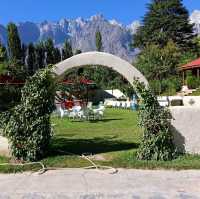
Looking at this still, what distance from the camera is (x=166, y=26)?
2751 inches

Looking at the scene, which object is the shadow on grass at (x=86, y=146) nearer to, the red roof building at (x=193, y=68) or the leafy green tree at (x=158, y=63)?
the red roof building at (x=193, y=68)

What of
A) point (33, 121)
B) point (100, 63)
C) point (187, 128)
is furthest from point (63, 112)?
point (187, 128)

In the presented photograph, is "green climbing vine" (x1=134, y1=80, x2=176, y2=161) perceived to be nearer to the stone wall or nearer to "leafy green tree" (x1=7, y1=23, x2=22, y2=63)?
the stone wall

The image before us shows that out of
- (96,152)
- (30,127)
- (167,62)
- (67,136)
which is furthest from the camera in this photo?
(167,62)

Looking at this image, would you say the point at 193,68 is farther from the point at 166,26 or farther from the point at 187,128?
the point at 187,128

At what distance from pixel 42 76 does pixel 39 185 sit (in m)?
3.55

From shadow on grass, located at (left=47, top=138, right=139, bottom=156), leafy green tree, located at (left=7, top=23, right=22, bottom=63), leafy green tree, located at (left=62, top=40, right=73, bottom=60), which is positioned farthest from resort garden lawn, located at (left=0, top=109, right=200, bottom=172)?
leafy green tree, located at (left=62, top=40, right=73, bottom=60)

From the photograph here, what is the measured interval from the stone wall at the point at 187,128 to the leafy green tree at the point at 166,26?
55.3 m

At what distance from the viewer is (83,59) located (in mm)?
12578

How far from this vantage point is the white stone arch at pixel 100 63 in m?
12.3

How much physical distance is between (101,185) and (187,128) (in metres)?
3.43

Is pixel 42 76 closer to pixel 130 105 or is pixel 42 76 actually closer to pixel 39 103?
pixel 39 103

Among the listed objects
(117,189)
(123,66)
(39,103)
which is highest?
(123,66)

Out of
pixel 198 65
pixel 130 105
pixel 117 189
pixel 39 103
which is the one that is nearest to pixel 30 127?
pixel 39 103
